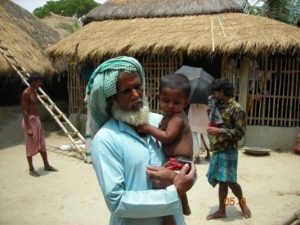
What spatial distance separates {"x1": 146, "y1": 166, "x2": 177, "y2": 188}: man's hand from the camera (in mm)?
1602

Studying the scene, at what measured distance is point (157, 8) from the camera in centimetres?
1075

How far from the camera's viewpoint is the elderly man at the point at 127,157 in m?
1.53

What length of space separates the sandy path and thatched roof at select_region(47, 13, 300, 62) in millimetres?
2561

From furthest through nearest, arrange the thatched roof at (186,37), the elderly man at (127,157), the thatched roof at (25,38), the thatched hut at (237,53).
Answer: the thatched roof at (25,38)
the thatched hut at (237,53)
the thatched roof at (186,37)
the elderly man at (127,157)

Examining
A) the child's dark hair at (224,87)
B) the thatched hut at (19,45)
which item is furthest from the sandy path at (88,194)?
the thatched hut at (19,45)

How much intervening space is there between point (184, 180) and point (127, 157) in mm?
294

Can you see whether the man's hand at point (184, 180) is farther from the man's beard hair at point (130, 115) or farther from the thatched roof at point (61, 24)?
the thatched roof at point (61, 24)

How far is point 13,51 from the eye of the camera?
31.7 feet

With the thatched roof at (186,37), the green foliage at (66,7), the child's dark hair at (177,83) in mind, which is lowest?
the child's dark hair at (177,83)

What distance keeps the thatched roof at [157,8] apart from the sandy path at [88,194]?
16.0ft

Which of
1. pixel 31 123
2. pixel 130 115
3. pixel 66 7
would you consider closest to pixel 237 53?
pixel 31 123

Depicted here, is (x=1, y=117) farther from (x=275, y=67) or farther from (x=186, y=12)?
(x=275, y=67)

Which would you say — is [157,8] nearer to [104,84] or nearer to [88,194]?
[88,194]

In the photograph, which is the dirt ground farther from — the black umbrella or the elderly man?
the elderly man
